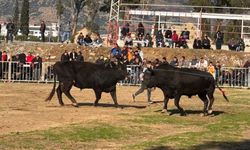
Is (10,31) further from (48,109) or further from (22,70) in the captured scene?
(48,109)

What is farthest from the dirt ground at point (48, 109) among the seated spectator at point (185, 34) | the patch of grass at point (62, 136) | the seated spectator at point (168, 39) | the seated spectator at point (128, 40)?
the seated spectator at point (185, 34)

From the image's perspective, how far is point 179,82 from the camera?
64.8 ft

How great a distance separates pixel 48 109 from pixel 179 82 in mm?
4390

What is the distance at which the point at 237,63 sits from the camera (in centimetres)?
4191

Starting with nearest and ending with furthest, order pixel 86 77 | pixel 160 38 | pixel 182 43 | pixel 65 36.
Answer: pixel 86 77 → pixel 182 43 → pixel 160 38 → pixel 65 36

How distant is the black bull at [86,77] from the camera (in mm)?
21484

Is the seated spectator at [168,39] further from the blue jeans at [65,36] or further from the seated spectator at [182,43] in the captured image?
the blue jeans at [65,36]

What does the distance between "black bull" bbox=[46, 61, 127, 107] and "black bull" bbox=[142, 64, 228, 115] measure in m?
1.84

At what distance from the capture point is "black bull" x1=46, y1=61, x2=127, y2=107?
2148 centimetres

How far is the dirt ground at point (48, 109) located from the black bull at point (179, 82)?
141 centimetres

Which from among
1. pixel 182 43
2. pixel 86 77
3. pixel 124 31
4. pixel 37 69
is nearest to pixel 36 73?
pixel 37 69

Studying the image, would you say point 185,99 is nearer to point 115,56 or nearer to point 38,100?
point 38,100

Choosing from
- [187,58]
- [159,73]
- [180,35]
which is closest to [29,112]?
[159,73]

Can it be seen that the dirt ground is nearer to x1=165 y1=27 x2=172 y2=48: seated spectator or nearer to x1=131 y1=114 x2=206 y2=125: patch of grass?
x1=131 y1=114 x2=206 y2=125: patch of grass
